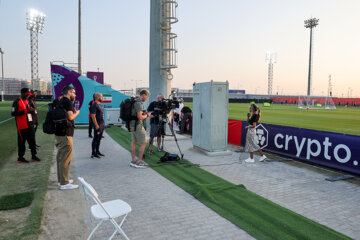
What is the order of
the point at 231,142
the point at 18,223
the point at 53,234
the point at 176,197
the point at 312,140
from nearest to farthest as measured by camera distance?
the point at 53,234
the point at 18,223
the point at 176,197
the point at 312,140
the point at 231,142

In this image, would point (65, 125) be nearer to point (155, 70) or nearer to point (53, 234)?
point (53, 234)

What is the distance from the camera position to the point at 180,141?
11.9 meters

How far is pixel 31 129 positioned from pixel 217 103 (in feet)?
19.4

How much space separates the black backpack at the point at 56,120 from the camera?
5.15 metres

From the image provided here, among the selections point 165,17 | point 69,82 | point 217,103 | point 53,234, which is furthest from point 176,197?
point 69,82

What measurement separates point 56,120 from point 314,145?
704 centimetres

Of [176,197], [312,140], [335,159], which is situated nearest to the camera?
[176,197]

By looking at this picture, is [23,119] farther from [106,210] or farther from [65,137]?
[106,210]

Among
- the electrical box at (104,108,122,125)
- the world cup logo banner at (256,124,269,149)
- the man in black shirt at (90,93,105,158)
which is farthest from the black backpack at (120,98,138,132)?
the electrical box at (104,108,122,125)

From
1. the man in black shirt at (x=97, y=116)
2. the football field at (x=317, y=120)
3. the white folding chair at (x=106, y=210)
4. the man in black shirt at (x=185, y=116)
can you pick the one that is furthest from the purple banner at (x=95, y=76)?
the white folding chair at (x=106, y=210)

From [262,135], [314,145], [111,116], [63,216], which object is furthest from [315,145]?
[111,116]

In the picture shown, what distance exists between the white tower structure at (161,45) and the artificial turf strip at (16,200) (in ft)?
25.4

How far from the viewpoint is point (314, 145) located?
25.2 feet

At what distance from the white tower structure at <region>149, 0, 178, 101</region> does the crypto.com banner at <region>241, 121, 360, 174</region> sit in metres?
5.00
